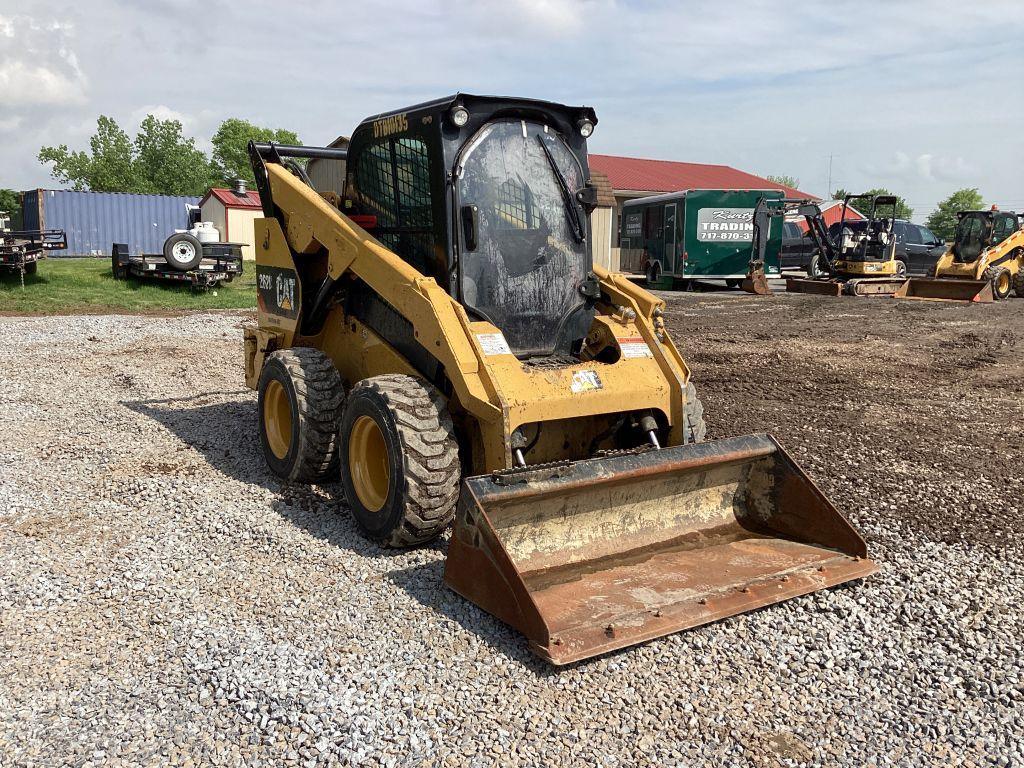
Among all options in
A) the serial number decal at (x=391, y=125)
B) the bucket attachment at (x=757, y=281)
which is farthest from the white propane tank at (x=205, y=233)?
the serial number decal at (x=391, y=125)

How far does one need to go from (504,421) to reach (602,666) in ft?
4.23

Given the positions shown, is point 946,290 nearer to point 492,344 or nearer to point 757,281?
point 757,281

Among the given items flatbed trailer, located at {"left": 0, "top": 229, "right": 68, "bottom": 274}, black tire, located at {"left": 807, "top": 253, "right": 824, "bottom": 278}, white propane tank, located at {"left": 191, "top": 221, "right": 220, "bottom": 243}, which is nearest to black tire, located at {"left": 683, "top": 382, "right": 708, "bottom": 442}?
flatbed trailer, located at {"left": 0, "top": 229, "right": 68, "bottom": 274}

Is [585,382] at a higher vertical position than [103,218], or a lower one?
lower

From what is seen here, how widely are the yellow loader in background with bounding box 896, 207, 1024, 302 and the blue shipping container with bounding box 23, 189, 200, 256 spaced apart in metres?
26.2

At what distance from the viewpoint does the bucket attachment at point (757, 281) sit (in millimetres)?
21231

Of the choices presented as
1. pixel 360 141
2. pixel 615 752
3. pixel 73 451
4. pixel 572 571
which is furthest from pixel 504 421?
pixel 73 451

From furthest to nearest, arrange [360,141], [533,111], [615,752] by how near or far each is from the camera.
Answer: [360,141], [533,111], [615,752]

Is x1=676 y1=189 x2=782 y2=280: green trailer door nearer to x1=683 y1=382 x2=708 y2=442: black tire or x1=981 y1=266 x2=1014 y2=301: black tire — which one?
x1=981 y1=266 x2=1014 y2=301: black tire

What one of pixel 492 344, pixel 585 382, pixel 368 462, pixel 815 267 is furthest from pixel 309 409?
pixel 815 267

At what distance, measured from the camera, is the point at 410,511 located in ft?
14.1

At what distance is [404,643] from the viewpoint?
3627 mm

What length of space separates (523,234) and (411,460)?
156cm

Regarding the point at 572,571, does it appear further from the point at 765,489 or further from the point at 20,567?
the point at 20,567
